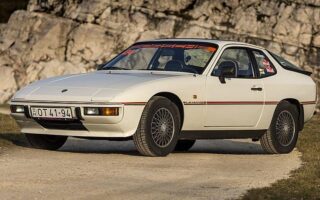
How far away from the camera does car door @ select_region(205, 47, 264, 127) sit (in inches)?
456

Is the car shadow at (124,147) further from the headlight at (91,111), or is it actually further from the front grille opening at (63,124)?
the headlight at (91,111)

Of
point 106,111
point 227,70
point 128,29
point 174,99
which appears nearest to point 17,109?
point 106,111

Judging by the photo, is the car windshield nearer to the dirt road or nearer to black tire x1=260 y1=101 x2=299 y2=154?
the dirt road

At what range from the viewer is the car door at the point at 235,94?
38.0 feet

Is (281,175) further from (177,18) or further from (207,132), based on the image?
(177,18)

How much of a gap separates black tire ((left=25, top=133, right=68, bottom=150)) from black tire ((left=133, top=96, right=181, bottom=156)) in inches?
55.3

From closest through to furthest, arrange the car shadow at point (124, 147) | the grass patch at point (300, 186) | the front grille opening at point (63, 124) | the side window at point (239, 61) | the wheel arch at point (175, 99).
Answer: the grass patch at point (300, 186) < the front grille opening at point (63, 124) < the wheel arch at point (175, 99) < the side window at point (239, 61) < the car shadow at point (124, 147)

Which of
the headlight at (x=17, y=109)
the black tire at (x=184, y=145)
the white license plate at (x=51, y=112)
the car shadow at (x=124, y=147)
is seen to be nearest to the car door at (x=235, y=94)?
the car shadow at (x=124, y=147)

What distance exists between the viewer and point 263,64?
1270cm

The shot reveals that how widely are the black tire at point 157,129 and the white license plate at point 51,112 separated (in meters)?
0.78

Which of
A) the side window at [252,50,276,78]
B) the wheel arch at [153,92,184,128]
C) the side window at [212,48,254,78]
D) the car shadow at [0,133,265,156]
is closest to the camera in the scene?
the wheel arch at [153,92,184,128]

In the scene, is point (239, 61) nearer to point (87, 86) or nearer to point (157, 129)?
point (157, 129)

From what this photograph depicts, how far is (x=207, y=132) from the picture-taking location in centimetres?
1162

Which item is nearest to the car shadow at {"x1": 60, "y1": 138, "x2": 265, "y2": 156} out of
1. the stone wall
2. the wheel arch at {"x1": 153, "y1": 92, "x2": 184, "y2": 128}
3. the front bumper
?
the wheel arch at {"x1": 153, "y1": 92, "x2": 184, "y2": 128}
